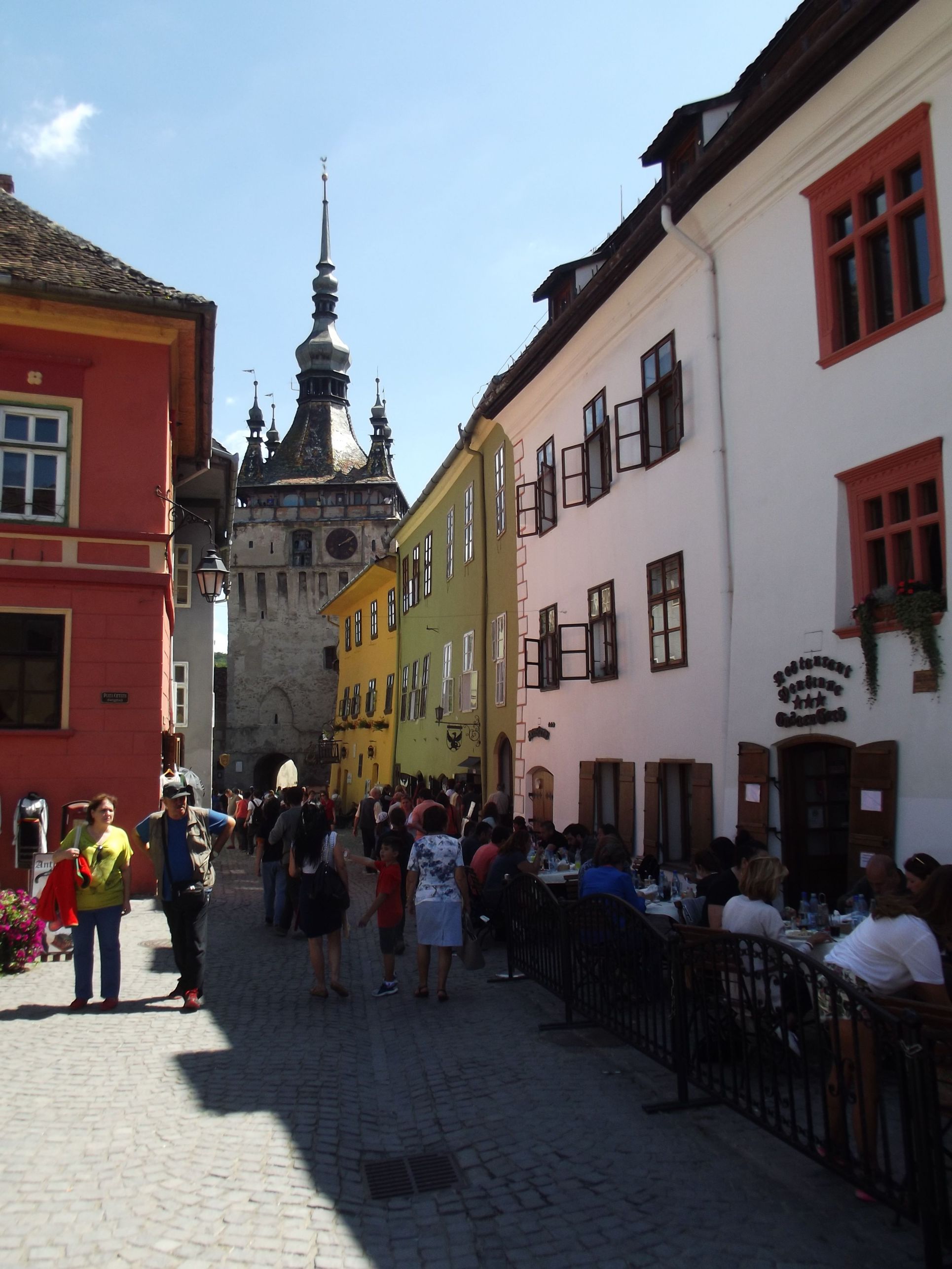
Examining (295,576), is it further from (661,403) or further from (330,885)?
(330,885)

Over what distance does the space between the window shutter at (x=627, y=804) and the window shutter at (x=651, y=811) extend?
35cm

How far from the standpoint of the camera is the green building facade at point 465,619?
22.5 meters

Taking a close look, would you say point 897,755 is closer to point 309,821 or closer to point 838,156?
point 309,821

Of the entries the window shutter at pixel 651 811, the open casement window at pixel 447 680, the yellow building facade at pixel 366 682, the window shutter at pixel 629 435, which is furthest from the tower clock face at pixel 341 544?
the window shutter at pixel 651 811

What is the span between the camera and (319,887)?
29.6ft

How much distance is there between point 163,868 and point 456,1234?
469cm

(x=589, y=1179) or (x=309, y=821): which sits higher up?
(x=309, y=821)

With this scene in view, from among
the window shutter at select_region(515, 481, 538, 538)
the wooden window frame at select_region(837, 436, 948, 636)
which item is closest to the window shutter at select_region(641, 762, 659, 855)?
the wooden window frame at select_region(837, 436, 948, 636)

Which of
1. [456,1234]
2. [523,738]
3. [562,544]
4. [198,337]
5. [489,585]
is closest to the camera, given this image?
[456,1234]

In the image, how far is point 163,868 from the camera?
855cm

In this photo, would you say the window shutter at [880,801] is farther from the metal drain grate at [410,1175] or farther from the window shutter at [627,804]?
the metal drain grate at [410,1175]

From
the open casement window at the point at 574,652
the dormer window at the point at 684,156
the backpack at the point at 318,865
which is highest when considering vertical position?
the dormer window at the point at 684,156

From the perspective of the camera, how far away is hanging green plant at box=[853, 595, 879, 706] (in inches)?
384

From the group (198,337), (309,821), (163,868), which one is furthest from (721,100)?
(163,868)
